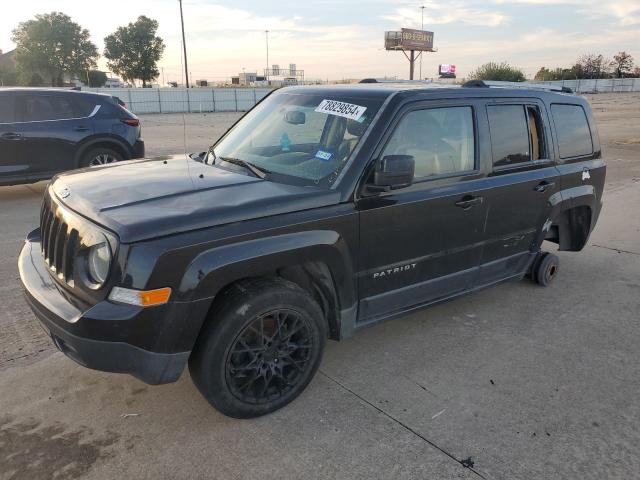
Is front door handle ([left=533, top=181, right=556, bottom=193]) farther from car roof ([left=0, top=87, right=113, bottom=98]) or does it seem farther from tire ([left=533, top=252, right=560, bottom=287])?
car roof ([left=0, top=87, right=113, bottom=98])

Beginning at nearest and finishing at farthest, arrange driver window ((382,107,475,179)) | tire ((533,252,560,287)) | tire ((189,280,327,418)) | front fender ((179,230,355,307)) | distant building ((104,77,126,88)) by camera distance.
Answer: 1. front fender ((179,230,355,307))
2. tire ((189,280,327,418))
3. driver window ((382,107,475,179))
4. tire ((533,252,560,287))
5. distant building ((104,77,126,88))

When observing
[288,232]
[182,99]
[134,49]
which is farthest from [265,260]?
[134,49]

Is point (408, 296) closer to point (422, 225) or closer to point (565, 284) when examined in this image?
point (422, 225)

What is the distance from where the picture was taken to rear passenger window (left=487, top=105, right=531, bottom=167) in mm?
3963

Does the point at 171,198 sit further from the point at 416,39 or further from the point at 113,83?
the point at 416,39

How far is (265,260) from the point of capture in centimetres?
277

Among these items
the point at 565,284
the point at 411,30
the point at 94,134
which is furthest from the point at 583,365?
the point at 411,30

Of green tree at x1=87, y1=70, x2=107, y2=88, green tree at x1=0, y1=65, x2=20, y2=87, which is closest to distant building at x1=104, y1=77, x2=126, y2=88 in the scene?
green tree at x1=87, y1=70, x2=107, y2=88

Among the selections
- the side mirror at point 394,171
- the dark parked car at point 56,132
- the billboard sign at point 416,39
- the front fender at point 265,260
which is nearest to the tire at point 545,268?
the side mirror at point 394,171

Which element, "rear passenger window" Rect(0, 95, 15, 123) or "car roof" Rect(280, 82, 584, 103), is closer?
"car roof" Rect(280, 82, 584, 103)

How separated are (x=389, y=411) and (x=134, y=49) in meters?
77.3

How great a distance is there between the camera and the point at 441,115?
3.66 metres

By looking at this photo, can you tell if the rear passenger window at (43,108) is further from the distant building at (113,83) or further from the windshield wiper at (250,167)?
the distant building at (113,83)

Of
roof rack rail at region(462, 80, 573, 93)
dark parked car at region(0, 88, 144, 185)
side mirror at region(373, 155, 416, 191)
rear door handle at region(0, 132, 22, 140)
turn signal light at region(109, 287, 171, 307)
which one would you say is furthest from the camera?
dark parked car at region(0, 88, 144, 185)
